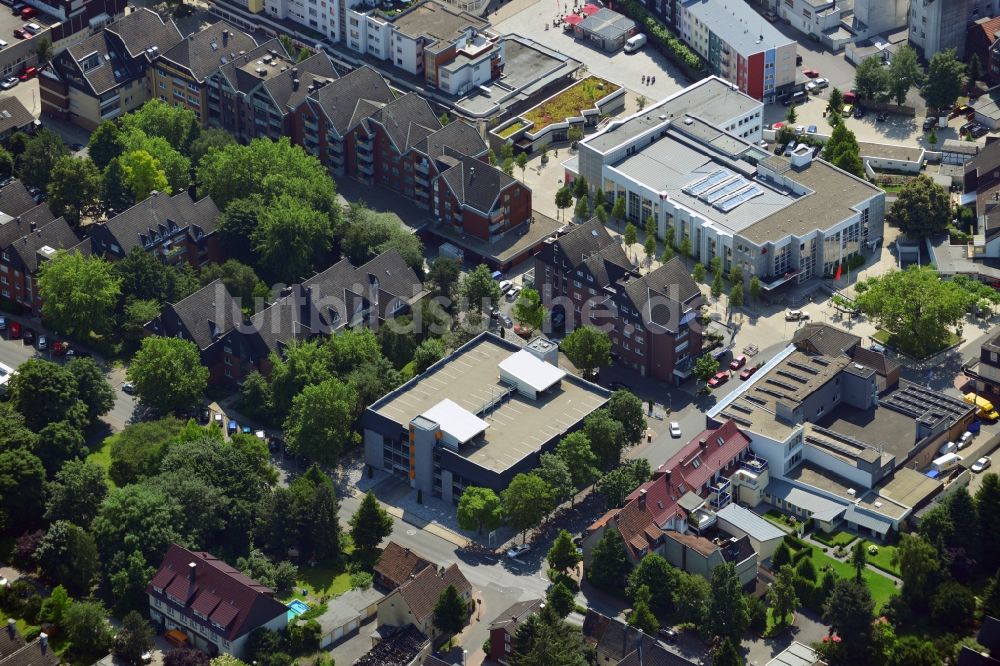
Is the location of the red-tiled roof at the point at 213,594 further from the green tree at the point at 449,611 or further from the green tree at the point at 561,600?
the green tree at the point at 561,600

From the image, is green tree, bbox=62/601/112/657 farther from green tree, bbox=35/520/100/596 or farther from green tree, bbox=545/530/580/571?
green tree, bbox=545/530/580/571

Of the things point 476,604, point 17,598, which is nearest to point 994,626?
point 476,604

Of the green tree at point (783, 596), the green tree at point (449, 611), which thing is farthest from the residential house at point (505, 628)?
the green tree at point (783, 596)

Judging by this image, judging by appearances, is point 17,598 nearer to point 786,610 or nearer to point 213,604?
point 213,604

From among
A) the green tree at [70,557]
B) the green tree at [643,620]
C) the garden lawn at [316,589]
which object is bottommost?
the garden lawn at [316,589]

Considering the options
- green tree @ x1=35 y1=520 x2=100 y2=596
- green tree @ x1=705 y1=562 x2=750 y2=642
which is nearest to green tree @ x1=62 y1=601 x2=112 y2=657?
green tree @ x1=35 y1=520 x2=100 y2=596

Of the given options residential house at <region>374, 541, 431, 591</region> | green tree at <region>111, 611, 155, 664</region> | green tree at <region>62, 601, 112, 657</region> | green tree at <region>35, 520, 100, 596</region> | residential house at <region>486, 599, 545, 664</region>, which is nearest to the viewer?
residential house at <region>486, 599, 545, 664</region>
